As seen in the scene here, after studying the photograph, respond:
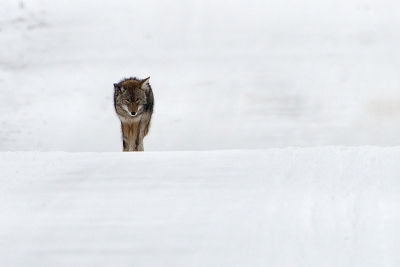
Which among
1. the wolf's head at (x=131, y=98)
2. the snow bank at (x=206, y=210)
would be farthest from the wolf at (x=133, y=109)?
the snow bank at (x=206, y=210)

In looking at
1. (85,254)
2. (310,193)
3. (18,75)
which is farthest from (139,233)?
(18,75)

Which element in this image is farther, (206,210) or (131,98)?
(131,98)

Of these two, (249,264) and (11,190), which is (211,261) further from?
(11,190)

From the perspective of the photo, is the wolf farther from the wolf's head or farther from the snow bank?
the snow bank

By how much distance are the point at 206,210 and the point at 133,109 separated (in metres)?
4.06

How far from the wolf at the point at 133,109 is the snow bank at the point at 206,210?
3.15 m

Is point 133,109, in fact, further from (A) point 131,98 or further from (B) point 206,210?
(B) point 206,210

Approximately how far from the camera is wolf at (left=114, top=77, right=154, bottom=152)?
Answer: 804 cm

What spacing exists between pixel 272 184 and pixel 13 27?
1018 centimetres

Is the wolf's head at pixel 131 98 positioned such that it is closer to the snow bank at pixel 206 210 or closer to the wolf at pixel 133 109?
the wolf at pixel 133 109

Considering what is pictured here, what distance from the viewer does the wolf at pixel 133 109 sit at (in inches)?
316

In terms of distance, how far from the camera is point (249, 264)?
143 inches

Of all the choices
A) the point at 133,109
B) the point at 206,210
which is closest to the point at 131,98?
the point at 133,109

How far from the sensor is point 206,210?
406 cm
